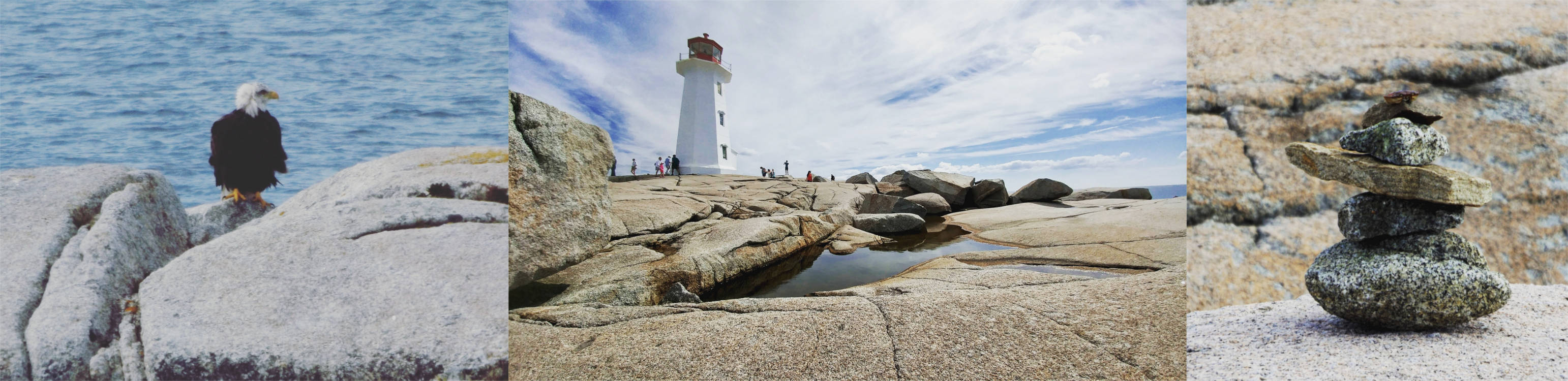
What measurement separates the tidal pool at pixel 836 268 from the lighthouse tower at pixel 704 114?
273 cm

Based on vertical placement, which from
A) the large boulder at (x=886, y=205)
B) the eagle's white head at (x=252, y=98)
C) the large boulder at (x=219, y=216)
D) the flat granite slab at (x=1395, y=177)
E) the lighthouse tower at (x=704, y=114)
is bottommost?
the large boulder at (x=886, y=205)

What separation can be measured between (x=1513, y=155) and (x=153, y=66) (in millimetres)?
7929

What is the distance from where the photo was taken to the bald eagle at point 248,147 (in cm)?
168

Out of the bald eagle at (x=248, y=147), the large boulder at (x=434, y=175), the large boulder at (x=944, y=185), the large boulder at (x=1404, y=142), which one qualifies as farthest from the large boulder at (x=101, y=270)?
the large boulder at (x=944, y=185)

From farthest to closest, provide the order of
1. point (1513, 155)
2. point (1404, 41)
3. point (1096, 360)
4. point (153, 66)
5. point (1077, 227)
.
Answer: point (1077, 227) < point (1404, 41) < point (1513, 155) < point (1096, 360) < point (153, 66)

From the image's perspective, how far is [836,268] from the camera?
15.2ft

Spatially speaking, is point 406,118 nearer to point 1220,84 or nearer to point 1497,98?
point 1220,84

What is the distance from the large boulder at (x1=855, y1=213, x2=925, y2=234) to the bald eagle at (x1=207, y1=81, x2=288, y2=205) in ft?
17.8

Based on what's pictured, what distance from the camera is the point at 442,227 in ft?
5.95

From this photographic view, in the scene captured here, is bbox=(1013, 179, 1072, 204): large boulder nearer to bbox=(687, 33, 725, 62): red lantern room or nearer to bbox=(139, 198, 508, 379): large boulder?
bbox=(687, 33, 725, 62): red lantern room

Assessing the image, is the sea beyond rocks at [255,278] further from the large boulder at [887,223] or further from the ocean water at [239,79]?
the large boulder at [887,223]

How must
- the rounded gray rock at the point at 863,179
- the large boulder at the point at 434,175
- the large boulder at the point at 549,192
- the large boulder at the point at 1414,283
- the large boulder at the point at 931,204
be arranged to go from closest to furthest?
the large boulder at the point at 434,175
the large boulder at the point at 1414,283
the large boulder at the point at 549,192
the large boulder at the point at 931,204
the rounded gray rock at the point at 863,179

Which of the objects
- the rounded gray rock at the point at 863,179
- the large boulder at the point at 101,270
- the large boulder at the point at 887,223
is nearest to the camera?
the large boulder at the point at 101,270

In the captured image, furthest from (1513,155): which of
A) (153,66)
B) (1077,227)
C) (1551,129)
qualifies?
(153,66)
